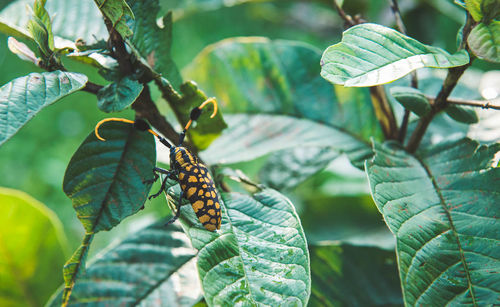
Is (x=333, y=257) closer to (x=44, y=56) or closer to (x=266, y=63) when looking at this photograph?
(x=266, y=63)

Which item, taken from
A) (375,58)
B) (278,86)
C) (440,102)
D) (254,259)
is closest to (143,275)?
(254,259)

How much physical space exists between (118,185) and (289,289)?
0.58 metres

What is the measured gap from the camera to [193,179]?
53.4 inches

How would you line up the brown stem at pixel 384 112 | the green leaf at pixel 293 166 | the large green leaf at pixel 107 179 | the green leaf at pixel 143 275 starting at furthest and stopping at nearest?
the green leaf at pixel 293 166
the brown stem at pixel 384 112
the green leaf at pixel 143 275
the large green leaf at pixel 107 179

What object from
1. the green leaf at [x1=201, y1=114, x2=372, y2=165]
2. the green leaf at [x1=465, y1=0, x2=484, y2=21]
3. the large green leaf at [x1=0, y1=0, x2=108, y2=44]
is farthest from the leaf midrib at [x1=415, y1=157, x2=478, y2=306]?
the large green leaf at [x1=0, y1=0, x2=108, y2=44]

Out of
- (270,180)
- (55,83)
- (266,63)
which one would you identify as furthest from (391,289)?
(55,83)

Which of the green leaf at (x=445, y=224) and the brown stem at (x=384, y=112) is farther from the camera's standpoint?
the brown stem at (x=384, y=112)

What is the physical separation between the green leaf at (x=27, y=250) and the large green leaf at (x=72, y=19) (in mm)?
698

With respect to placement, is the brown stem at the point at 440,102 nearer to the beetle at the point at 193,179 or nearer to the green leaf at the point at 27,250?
the beetle at the point at 193,179

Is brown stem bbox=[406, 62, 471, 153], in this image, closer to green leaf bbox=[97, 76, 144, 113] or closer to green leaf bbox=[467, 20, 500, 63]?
green leaf bbox=[467, 20, 500, 63]

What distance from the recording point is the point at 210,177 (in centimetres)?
140

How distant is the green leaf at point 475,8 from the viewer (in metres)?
1.12

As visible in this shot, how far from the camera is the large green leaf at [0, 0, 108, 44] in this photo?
4.85ft

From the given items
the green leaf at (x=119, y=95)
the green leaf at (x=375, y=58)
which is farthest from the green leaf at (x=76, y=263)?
the green leaf at (x=375, y=58)
